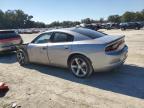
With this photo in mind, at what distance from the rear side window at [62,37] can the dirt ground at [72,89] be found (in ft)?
3.70

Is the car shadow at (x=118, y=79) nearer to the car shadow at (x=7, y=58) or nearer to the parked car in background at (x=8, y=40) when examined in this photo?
the car shadow at (x=7, y=58)

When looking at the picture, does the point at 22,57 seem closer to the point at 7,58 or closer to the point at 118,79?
the point at 7,58

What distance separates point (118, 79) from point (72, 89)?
1495mm

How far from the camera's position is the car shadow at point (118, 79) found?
239 inches

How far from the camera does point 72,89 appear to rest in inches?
252

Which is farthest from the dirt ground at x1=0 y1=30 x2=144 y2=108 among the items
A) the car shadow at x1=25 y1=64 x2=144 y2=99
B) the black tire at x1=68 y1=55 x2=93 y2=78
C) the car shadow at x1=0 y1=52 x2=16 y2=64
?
the car shadow at x1=0 y1=52 x2=16 y2=64

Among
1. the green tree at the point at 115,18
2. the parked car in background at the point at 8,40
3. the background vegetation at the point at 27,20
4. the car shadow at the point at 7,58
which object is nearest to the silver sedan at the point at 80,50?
the car shadow at the point at 7,58

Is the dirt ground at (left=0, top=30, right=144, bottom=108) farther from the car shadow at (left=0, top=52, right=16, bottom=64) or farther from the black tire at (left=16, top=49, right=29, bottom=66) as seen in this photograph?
the car shadow at (left=0, top=52, right=16, bottom=64)

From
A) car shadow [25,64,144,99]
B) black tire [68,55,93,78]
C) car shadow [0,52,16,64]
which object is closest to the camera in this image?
car shadow [25,64,144,99]

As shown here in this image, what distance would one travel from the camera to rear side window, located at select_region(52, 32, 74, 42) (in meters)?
7.72

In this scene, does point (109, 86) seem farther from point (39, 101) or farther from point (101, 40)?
point (39, 101)

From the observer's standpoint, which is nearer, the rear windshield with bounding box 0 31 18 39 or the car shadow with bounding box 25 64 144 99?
the car shadow with bounding box 25 64 144 99

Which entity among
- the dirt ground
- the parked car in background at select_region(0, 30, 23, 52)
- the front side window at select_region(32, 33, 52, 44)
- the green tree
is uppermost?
the front side window at select_region(32, 33, 52, 44)

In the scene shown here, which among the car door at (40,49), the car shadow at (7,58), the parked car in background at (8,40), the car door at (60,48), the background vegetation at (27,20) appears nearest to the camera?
the car door at (60,48)
